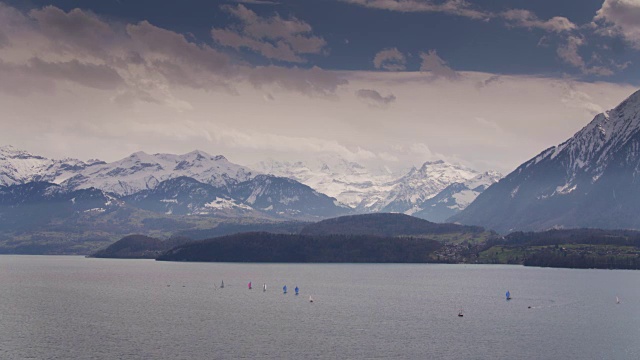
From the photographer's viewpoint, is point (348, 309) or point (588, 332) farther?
point (348, 309)

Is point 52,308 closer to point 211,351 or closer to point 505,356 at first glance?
point 211,351

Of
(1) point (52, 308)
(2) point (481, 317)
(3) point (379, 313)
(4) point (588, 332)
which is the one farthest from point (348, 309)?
(1) point (52, 308)

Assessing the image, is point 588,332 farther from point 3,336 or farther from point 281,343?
point 3,336

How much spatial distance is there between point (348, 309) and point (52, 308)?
72659 mm

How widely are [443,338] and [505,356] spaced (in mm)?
18989

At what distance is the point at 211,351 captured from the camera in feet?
417

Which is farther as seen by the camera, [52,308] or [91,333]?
[52,308]

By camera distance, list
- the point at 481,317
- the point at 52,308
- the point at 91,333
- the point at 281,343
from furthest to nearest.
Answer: the point at 52,308
the point at 481,317
the point at 91,333
the point at 281,343

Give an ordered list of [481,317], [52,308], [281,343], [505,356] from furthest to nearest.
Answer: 1. [52,308]
2. [481,317]
3. [281,343]
4. [505,356]

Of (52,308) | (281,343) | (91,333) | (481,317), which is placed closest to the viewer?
(281,343)

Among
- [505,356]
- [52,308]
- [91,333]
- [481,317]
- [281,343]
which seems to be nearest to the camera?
[505,356]

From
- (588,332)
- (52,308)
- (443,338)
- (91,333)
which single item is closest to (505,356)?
(443,338)

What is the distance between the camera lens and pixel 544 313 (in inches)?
7190

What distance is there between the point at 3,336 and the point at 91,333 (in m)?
15.5
